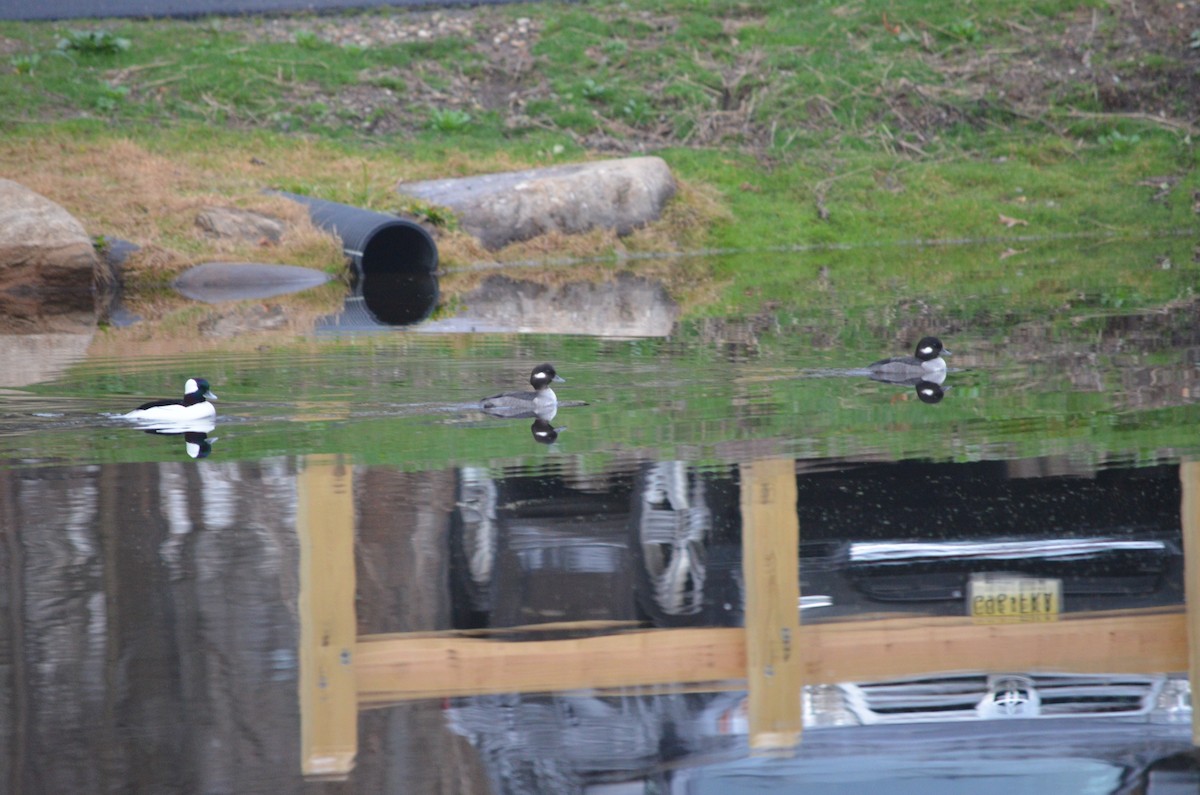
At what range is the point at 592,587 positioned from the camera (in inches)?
272

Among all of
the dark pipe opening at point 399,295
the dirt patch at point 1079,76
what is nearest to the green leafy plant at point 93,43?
the dark pipe opening at point 399,295

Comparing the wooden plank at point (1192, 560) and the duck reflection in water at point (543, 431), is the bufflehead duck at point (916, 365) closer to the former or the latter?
the duck reflection in water at point (543, 431)

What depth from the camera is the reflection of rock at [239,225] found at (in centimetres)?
2295

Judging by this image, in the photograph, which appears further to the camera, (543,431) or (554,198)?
(554,198)

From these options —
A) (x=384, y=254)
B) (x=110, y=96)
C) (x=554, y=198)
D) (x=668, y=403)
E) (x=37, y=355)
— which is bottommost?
(x=668, y=403)

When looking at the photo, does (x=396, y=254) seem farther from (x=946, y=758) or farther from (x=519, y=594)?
(x=946, y=758)

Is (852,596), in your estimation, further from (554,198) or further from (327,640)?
(554,198)

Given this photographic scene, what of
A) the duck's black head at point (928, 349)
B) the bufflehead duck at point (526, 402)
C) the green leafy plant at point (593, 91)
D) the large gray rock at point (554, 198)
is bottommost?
the bufflehead duck at point (526, 402)

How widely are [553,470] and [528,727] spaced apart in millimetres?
3917

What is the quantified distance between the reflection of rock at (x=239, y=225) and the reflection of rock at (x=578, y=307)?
11.6ft

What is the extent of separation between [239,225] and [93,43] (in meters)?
10.9

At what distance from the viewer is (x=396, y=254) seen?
79.8 feet

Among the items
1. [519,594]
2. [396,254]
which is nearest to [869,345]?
[519,594]

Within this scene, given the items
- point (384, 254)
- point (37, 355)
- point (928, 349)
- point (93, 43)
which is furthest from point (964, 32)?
point (37, 355)
